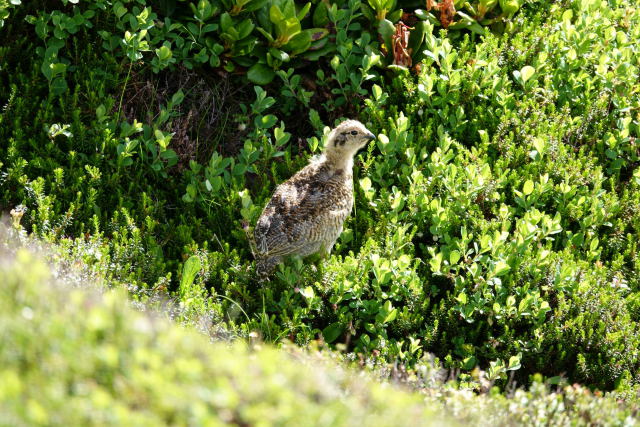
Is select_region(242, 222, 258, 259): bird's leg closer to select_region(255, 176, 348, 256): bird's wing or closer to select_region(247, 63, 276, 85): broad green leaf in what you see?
select_region(255, 176, 348, 256): bird's wing

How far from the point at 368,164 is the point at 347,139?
657 mm

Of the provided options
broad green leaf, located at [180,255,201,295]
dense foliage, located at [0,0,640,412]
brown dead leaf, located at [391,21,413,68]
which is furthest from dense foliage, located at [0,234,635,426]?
brown dead leaf, located at [391,21,413,68]

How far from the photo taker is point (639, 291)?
6.36 meters

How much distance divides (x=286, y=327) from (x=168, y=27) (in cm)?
308

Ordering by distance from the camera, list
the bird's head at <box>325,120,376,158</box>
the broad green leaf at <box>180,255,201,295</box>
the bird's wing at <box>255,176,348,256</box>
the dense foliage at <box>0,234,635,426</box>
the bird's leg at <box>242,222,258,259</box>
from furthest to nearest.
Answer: the bird's head at <box>325,120,376,158</box>, the bird's leg at <box>242,222,258,259</box>, the bird's wing at <box>255,176,348,256</box>, the broad green leaf at <box>180,255,201,295</box>, the dense foliage at <box>0,234,635,426</box>

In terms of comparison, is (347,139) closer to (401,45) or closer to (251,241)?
(251,241)

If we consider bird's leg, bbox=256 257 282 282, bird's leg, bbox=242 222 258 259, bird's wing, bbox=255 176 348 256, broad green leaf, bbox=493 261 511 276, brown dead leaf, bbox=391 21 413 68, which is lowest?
bird's leg, bbox=256 257 282 282

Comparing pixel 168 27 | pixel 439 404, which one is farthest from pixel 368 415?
pixel 168 27

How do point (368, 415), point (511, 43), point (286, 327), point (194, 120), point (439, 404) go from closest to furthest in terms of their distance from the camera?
point (368, 415) → point (439, 404) → point (286, 327) → point (194, 120) → point (511, 43)

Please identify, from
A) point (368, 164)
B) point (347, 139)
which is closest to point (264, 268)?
point (347, 139)

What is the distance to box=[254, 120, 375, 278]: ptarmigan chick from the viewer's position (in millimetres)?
6078

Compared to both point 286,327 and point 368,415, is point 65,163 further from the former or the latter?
point 368,415

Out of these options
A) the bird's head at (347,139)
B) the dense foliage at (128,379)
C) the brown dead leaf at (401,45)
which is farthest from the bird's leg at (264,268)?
the dense foliage at (128,379)

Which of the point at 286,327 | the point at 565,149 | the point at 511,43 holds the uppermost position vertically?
the point at 511,43
